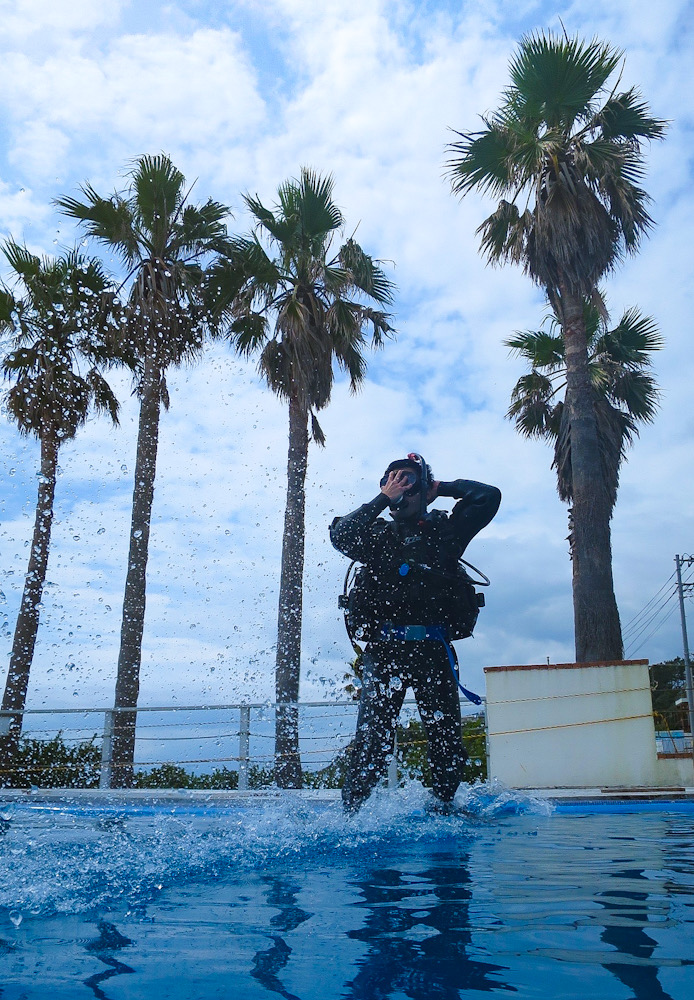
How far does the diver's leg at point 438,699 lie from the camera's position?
4008 mm

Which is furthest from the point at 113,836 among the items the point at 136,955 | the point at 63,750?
the point at 63,750

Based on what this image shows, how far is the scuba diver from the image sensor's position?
13.0 ft

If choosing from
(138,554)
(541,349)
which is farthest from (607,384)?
(138,554)

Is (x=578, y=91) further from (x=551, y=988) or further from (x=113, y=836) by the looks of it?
(x=551, y=988)

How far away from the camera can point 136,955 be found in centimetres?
180

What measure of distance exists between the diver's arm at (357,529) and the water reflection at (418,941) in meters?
1.54

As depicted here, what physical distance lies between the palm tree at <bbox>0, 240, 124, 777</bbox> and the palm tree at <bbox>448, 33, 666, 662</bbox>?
628cm

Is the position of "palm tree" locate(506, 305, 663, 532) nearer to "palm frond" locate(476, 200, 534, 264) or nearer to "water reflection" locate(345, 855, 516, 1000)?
"palm frond" locate(476, 200, 534, 264)

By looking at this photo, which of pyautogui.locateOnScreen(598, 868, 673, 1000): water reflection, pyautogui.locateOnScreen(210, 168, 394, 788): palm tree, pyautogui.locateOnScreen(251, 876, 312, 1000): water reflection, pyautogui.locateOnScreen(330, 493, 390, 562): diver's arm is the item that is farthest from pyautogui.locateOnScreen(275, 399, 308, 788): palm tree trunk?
pyautogui.locateOnScreen(598, 868, 673, 1000): water reflection

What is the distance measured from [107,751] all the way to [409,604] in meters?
6.37

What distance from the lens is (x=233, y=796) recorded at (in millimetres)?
7852

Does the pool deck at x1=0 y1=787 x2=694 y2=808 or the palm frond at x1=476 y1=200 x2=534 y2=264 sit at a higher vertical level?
the palm frond at x1=476 y1=200 x2=534 y2=264

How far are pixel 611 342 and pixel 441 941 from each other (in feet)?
48.6

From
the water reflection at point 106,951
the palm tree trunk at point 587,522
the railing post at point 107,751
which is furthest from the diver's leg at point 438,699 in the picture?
the palm tree trunk at point 587,522
